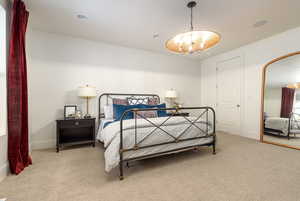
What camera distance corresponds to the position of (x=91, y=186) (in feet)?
5.33

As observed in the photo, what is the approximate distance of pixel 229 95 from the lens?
14.1 feet

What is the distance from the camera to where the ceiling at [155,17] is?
7.14 ft

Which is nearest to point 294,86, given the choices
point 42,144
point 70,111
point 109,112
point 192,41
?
point 192,41

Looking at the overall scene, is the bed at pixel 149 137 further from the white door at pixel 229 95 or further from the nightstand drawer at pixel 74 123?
the white door at pixel 229 95

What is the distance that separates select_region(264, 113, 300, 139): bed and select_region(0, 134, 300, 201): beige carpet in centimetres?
73

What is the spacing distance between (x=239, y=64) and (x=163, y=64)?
2.31 m

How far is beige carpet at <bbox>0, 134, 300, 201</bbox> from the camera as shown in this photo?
146cm

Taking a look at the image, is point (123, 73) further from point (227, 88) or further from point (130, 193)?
point (227, 88)

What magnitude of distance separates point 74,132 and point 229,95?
4637mm

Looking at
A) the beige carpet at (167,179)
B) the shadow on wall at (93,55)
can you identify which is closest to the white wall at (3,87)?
the beige carpet at (167,179)

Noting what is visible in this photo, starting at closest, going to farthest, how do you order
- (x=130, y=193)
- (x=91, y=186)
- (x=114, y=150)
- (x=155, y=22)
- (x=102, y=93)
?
(x=130, y=193), (x=91, y=186), (x=114, y=150), (x=155, y=22), (x=102, y=93)

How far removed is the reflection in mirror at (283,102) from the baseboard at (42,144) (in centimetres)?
526

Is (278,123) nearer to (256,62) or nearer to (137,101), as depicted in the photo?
(256,62)

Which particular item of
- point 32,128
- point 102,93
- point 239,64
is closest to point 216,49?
point 239,64
